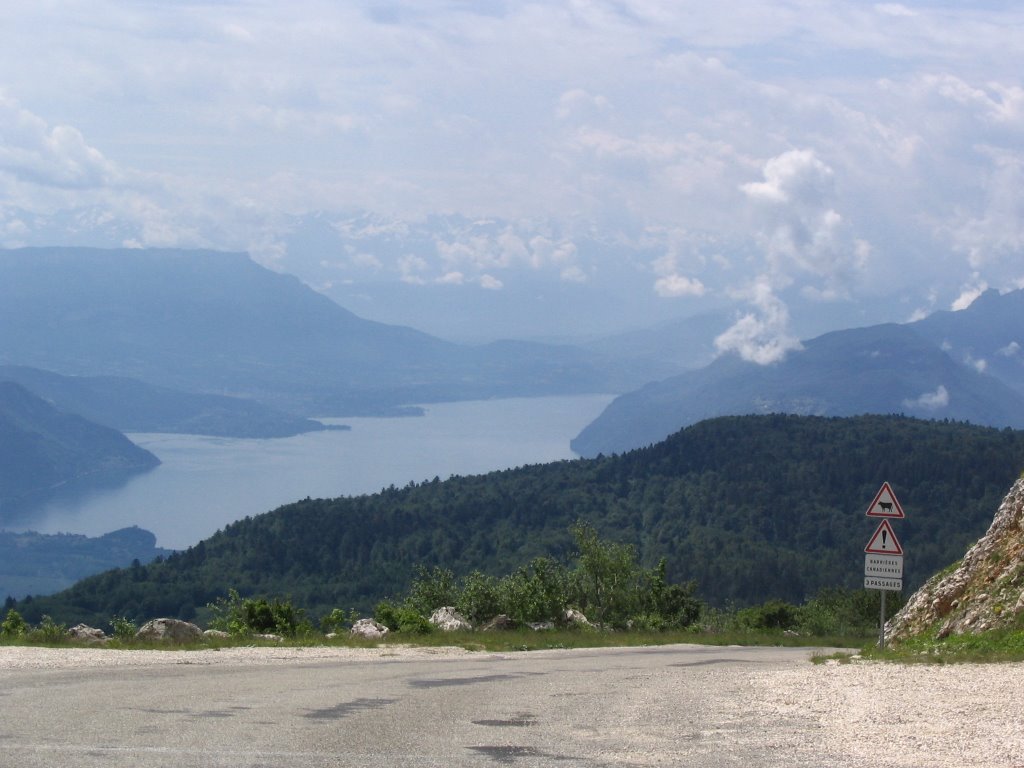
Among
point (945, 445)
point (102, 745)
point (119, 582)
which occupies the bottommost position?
point (119, 582)

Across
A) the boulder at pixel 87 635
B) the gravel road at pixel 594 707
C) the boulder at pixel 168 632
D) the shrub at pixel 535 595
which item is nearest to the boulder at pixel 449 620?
the shrub at pixel 535 595

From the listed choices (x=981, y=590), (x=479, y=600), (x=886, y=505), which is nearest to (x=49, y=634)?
(x=886, y=505)

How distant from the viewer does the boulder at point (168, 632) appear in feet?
69.2

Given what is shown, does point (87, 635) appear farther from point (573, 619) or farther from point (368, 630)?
point (573, 619)

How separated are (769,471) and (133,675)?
547 feet

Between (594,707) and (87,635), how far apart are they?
13.3m

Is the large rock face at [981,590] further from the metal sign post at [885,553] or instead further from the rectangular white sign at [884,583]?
the metal sign post at [885,553]

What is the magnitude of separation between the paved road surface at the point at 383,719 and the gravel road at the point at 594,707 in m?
0.04

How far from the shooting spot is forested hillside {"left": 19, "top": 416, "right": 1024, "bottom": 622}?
127m

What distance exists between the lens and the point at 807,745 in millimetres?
10211

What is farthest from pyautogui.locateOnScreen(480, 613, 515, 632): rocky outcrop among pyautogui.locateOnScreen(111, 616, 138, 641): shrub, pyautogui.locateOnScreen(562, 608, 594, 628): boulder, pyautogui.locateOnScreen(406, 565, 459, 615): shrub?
pyautogui.locateOnScreen(406, 565, 459, 615): shrub

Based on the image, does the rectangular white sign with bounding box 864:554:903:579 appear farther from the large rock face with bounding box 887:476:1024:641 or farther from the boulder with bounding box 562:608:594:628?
the boulder with bounding box 562:608:594:628

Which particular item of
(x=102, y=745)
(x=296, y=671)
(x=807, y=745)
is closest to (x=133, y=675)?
(x=296, y=671)

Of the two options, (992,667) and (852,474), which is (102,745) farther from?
(852,474)
